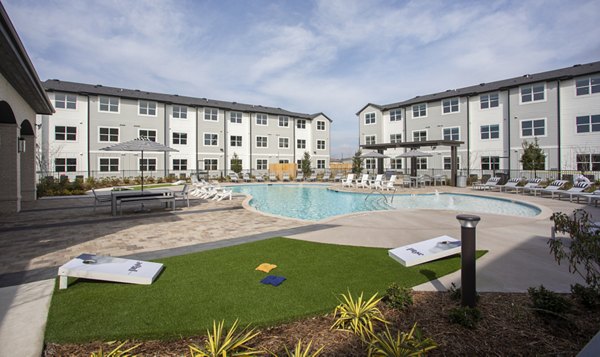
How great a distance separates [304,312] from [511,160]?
31357 millimetres

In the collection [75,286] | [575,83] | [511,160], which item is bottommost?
[75,286]

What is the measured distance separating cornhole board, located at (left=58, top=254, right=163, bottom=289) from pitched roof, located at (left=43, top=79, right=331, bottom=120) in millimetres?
29770

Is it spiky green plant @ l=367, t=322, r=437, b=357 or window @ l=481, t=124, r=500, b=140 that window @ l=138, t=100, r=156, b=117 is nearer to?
window @ l=481, t=124, r=500, b=140

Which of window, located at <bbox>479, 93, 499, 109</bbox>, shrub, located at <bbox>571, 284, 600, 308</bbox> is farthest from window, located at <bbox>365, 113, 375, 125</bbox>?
shrub, located at <bbox>571, 284, 600, 308</bbox>

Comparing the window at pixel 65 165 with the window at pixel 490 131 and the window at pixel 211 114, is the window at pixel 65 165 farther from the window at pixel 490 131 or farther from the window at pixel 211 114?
the window at pixel 490 131

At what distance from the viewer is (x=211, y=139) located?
35500mm

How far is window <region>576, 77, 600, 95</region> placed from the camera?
78.6ft

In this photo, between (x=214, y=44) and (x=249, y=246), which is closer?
(x=249, y=246)

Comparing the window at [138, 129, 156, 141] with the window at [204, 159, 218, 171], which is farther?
the window at [204, 159, 218, 171]

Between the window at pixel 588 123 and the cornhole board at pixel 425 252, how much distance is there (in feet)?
90.1

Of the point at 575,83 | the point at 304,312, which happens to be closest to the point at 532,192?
the point at 575,83

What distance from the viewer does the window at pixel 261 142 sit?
127ft

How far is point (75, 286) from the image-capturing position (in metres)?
4.55

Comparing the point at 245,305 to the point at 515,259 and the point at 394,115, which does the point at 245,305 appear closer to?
the point at 515,259
